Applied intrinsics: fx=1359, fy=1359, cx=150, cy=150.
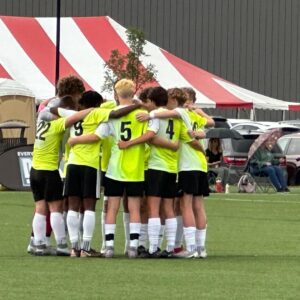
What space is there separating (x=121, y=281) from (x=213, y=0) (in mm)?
51739

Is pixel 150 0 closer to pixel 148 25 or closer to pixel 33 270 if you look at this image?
pixel 148 25

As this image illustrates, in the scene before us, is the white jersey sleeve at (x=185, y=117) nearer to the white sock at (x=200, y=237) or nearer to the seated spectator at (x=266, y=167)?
the white sock at (x=200, y=237)

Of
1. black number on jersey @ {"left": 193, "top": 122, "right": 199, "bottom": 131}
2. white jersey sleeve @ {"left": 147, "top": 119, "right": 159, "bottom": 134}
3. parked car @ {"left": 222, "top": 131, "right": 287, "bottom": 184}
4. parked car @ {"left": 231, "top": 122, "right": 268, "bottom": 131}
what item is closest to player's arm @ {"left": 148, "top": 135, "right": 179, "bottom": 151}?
white jersey sleeve @ {"left": 147, "top": 119, "right": 159, "bottom": 134}

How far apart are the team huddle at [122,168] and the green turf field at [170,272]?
0.38 meters

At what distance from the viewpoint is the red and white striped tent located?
37094 mm

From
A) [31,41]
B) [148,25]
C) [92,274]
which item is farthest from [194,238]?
[148,25]

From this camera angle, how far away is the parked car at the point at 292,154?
3731 cm

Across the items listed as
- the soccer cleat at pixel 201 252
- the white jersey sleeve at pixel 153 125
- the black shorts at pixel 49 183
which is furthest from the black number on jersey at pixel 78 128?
the soccer cleat at pixel 201 252

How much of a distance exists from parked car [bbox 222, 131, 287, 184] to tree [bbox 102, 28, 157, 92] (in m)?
4.25

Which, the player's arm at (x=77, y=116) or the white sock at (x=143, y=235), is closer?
the player's arm at (x=77, y=116)

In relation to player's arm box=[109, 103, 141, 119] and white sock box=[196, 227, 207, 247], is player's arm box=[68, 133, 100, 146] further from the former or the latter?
white sock box=[196, 227, 207, 247]

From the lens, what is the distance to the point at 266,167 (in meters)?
32.1

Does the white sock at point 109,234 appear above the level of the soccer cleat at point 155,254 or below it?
above

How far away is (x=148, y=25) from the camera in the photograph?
62469 millimetres
